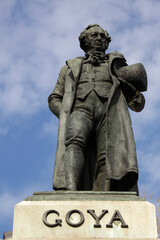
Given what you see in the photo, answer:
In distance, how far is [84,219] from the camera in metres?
7.59

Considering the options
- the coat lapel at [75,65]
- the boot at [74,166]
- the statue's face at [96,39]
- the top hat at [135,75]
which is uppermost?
Result: the statue's face at [96,39]

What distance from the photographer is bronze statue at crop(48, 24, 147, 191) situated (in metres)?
8.66

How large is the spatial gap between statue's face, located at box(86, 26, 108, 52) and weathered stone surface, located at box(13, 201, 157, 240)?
3.54 meters

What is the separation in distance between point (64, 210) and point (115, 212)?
0.75 meters

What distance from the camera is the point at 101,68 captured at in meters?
9.80

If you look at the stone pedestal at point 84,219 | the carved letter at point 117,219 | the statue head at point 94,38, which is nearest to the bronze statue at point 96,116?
the statue head at point 94,38

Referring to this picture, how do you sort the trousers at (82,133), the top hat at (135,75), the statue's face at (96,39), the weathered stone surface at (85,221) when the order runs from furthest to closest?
the statue's face at (96,39) → the top hat at (135,75) → the trousers at (82,133) → the weathered stone surface at (85,221)

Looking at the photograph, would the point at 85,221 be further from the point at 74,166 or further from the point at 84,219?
the point at 74,166

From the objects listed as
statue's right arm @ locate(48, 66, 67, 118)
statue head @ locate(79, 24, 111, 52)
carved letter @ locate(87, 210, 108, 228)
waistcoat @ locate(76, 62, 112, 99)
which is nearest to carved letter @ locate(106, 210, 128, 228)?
carved letter @ locate(87, 210, 108, 228)

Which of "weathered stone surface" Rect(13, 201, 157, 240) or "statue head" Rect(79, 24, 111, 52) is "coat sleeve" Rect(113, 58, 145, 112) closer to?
"statue head" Rect(79, 24, 111, 52)

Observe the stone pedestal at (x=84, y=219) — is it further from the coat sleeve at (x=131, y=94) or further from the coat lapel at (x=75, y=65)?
the coat lapel at (x=75, y=65)

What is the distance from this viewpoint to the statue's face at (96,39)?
10.1 m

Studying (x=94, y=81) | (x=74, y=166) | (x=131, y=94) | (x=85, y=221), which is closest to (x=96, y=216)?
(x=85, y=221)

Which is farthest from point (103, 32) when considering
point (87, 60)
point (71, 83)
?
point (71, 83)
